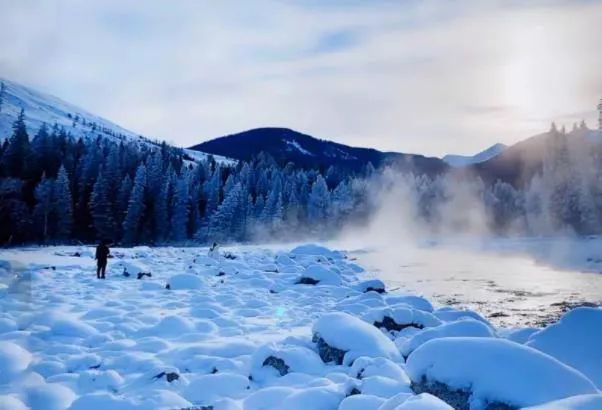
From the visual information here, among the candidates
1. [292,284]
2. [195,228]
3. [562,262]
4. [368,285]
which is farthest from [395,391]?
[195,228]

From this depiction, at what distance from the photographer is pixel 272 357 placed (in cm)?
793

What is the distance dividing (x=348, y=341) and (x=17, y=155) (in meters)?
53.5

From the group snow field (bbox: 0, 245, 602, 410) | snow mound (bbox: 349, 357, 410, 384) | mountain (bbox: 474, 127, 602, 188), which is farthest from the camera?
mountain (bbox: 474, 127, 602, 188)

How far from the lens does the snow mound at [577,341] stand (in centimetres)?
743

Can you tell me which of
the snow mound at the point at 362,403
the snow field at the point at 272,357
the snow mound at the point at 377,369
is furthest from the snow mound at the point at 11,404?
the snow mound at the point at 377,369

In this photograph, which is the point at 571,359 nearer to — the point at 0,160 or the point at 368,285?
the point at 368,285

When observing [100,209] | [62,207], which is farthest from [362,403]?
[100,209]

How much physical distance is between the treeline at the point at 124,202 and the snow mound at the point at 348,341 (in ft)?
124

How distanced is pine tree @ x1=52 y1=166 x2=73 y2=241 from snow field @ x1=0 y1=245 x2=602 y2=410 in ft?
118

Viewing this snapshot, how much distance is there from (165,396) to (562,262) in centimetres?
3700

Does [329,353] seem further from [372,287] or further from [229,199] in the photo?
[229,199]

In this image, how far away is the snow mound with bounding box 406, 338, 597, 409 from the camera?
17.1 ft

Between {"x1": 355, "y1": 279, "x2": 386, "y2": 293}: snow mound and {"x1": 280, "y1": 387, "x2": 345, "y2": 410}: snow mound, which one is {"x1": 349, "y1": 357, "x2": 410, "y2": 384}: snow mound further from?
{"x1": 355, "y1": 279, "x2": 386, "y2": 293}: snow mound

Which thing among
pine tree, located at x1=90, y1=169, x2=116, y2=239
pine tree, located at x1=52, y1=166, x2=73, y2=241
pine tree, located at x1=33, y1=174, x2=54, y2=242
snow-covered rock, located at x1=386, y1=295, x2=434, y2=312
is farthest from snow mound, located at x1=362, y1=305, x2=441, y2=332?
pine tree, located at x1=90, y1=169, x2=116, y2=239
